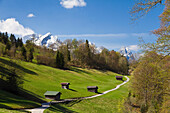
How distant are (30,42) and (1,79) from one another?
8561cm

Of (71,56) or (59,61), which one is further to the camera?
(71,56)

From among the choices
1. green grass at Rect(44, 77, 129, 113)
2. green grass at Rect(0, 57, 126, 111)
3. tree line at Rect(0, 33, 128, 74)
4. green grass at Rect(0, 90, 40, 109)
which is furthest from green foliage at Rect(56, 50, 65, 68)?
green grass at Rect(0, 90, 40, 109)

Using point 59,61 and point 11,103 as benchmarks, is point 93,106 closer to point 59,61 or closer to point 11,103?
point 11,103

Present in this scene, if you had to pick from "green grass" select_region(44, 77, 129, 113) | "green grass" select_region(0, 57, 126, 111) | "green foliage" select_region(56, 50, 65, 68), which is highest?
"green foliage" select_region(56, 50, 65, 68)

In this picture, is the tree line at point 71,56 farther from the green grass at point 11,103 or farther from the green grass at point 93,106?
the green grass at point 11,103

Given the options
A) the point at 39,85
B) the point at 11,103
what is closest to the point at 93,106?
the point at 39,85

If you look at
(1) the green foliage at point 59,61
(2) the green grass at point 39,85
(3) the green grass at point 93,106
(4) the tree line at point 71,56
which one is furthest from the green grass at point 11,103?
(1) the green foliage at point 59,61

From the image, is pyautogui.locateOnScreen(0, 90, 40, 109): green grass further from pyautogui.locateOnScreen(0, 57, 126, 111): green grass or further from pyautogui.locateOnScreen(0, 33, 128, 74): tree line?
pyautogui.locateOnScreen(0, 33, 128, 74): tree line

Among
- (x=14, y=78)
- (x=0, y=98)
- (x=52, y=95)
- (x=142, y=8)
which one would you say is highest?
(x=142, y=8)

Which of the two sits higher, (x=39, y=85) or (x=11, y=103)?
(x=11, y=103)

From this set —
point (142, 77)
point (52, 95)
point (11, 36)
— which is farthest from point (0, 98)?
point (11, 36)

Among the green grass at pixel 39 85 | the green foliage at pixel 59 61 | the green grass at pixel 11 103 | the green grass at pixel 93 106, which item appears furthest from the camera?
the green foliage at pixel 59 61

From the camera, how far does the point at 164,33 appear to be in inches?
353

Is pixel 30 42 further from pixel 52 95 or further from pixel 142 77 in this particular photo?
pixel 142 77
